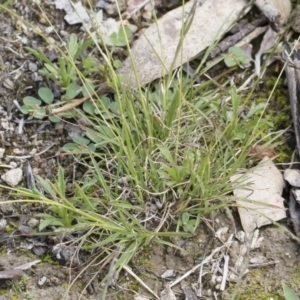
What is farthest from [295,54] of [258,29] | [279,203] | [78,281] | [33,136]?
[78,281]

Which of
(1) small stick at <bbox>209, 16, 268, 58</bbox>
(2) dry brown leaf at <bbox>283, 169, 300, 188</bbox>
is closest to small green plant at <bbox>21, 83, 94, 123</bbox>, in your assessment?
(1) small stick at <bbox>209, 16, 268, 58</bbox>

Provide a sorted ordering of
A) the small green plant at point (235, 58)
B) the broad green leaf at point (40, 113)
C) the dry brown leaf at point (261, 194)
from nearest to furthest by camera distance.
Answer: the dry brown leaf at point (261, 194) < the broad green leaf at point (40, 113) < the small green plant at point (235, 58)

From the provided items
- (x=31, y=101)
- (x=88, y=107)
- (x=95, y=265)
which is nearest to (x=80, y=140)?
(x=88, y=107)

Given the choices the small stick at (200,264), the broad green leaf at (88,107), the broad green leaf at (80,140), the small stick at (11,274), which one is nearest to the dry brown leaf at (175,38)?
the broad green leaf at (88,107)

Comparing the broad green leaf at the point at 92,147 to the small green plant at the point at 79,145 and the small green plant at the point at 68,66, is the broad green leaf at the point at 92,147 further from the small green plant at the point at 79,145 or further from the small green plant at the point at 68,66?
the small green plant at the point at 68,66

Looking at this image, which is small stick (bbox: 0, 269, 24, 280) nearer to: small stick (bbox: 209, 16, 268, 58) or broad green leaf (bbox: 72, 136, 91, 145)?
broad green leaf (bbox: 72, 136, 91, 145)
